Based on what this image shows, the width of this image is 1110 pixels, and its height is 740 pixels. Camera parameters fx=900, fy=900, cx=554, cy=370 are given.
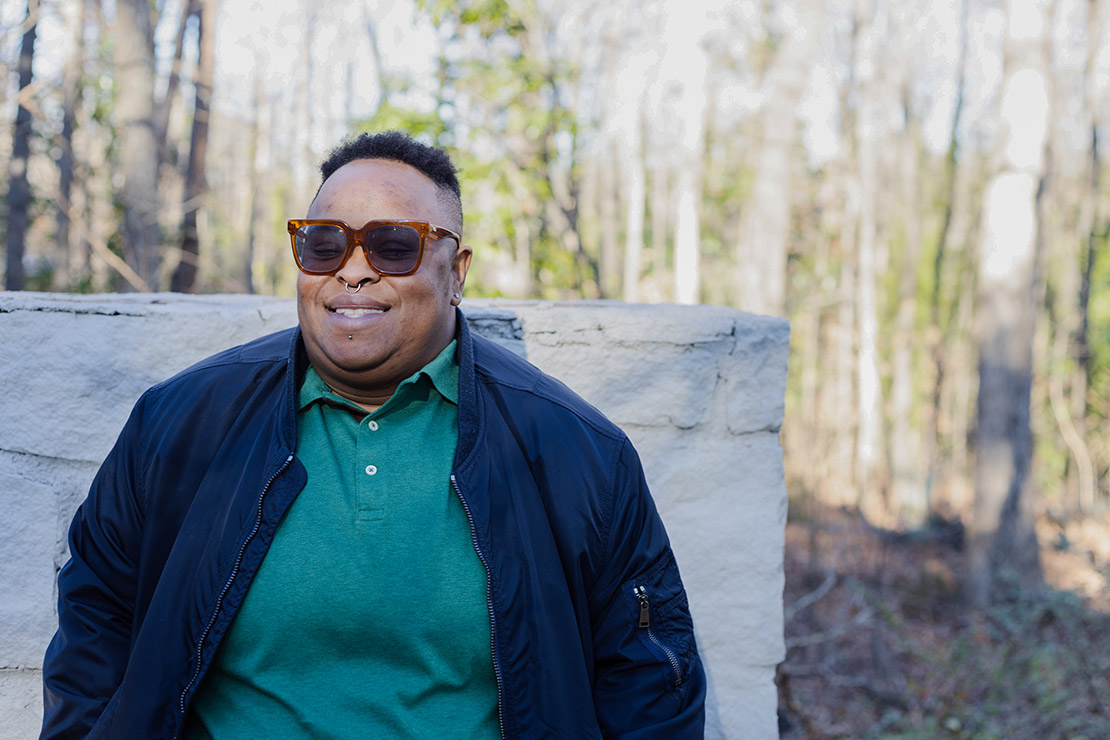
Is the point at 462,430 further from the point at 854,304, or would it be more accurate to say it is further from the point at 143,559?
the point at 854,304

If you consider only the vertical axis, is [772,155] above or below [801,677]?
above

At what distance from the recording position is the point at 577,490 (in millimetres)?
1732

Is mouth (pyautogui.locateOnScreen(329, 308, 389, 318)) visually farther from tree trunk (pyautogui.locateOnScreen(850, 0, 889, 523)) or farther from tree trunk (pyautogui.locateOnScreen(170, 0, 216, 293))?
tree trunk (pyautogui.locateOnScreen(850, 0, 889, 523))

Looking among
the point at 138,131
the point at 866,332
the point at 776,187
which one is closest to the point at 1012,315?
the point at 776,187

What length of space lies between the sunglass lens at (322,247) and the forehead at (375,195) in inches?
1.2

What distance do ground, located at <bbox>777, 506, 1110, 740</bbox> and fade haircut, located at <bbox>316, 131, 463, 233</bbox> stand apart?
2.41m

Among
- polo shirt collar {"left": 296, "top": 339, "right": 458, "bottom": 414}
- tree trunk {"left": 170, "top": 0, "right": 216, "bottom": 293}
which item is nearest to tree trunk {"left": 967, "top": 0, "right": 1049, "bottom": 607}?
polo shirt collar {"left": 296, "top": 339, "right": 458, "bottom": 414}

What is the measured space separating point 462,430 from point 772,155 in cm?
913

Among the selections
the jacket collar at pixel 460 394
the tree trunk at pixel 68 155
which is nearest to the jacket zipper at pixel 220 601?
the jacket collar at pixel 460 394

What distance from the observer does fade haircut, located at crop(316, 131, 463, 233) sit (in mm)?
1900

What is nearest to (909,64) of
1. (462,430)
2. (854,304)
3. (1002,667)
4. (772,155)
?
(854,304)

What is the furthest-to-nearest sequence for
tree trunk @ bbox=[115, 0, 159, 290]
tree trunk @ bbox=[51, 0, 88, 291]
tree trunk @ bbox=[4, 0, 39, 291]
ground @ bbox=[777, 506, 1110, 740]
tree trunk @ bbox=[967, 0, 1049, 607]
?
tree trunk @ bbox=[51, 0, 88, 291] < tree trunk @ bbox=[4, 0, 39, 291] < tree trunk @ bbox=[115, 0, 159, 290] < tree trunk @ bbox=[967, 0, 1049, 607] < ground @ bbox=[777, 506, 1110, 740]

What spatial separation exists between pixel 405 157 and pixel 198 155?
1146 cm

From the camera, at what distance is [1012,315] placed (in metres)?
7.62
